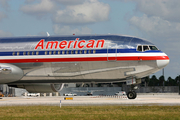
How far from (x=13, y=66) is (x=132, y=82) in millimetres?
13743

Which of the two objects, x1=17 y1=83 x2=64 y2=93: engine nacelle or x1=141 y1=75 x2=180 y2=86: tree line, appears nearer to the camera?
x1=17 y1=83 x2=64 y2=93: engine nacelle

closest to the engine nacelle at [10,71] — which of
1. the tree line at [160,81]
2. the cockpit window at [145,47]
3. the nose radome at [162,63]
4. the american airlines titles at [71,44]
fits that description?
the american airlines titles at [71,44]

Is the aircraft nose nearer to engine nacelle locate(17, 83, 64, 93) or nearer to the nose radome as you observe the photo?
the nose radome

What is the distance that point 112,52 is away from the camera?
3650 centimetres

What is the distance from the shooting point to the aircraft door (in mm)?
36344

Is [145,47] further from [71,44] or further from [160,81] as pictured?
[160,81]

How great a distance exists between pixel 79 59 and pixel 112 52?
3.71 metres

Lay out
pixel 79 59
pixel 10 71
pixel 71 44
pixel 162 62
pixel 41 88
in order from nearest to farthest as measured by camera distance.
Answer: pixel 162 62, pixel 79 59, pixel 71 44, pixel 10 71, pixel 41 88

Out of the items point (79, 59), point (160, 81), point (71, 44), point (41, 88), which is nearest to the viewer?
point (79, 59)

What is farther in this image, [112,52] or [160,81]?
[160,81]

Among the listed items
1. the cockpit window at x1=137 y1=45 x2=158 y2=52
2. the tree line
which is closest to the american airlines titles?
the cockpit window at x1=137 y1=45 x2=158 y2=52

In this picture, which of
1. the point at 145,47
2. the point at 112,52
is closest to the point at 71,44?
the point at 112,52

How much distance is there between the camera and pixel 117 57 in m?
36.3

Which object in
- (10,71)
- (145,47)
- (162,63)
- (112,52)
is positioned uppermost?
(145,47)
